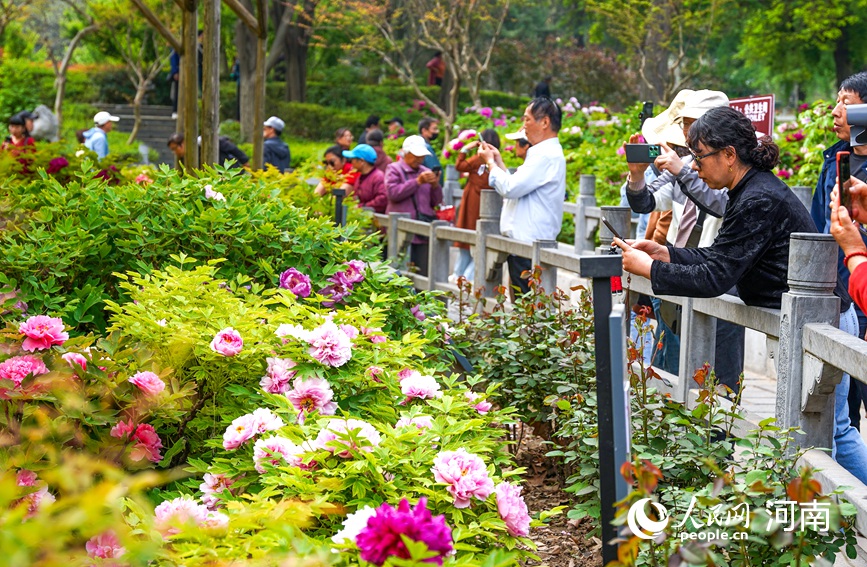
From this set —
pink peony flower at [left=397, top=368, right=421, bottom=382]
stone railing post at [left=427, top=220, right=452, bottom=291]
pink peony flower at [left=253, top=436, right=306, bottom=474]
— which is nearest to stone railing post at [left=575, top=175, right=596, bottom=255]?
stone railing post at [left=427, top=220, right=452, bottom=291]

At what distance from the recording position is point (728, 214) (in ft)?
14.0

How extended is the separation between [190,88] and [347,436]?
5.80 m

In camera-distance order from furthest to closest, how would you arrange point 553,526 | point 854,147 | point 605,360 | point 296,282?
point 854,147 → point 296,282 → point 553,526 → point 605,360

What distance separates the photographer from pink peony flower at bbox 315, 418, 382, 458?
10.1ft

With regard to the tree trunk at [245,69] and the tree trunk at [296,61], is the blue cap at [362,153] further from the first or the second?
the tree trunk at [296,61]

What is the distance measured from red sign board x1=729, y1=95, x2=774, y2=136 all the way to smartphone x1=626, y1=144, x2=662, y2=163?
4.40ft

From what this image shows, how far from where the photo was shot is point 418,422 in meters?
3.40

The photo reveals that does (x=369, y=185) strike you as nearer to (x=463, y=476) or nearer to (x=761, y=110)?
(x=761, y=110)

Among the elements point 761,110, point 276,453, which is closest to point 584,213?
point 761,110

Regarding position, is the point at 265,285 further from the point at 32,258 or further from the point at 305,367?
the point at 305,367

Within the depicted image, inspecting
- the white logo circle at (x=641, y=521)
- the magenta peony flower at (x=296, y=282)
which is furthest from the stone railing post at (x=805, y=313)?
the magenta peony flower at (x=296, y=282)

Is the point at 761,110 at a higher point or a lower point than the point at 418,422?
higher

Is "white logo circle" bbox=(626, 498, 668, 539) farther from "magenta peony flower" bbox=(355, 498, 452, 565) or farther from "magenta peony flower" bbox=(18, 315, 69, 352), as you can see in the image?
"magenta peony flower" bbox=(18, 315, 69, 352)

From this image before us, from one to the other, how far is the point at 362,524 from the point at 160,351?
1.45 metres
